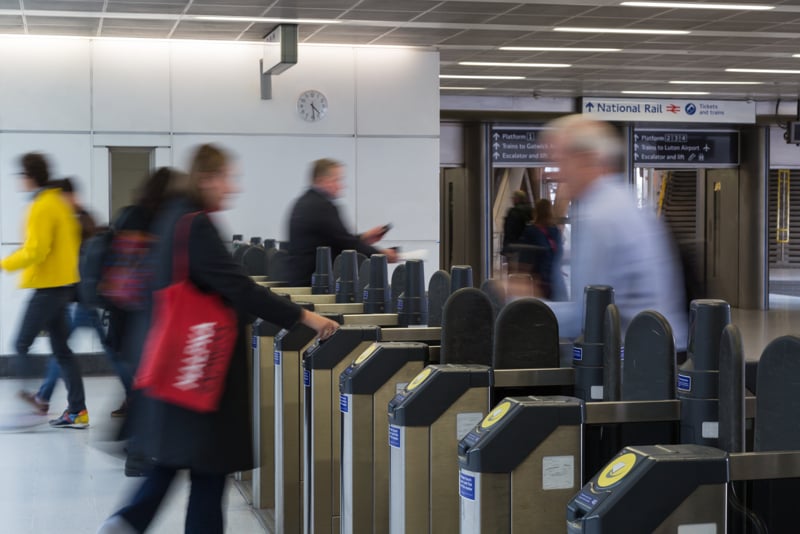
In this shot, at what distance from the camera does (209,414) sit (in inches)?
110

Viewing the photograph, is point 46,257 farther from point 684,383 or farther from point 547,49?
point 547,49

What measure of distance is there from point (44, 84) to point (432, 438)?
7.78 m

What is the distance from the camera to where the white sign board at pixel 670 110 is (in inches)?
586

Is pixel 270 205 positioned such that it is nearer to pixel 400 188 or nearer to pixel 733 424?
pixel 400 188

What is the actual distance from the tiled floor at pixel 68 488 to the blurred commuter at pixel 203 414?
97cm

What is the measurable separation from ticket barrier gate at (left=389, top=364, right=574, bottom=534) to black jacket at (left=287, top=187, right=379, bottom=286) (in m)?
3.12

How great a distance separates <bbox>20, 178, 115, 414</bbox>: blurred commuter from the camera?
237 inches

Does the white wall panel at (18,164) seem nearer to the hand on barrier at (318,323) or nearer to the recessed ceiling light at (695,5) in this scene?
the recessed ceiling light at (695,5)

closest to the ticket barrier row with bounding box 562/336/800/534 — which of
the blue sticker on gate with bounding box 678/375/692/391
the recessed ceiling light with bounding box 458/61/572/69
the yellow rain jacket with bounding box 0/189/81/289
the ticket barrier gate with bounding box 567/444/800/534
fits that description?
the ticket barrier gate with bounding box 567/444/800/534

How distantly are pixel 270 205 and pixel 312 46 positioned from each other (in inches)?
59.8

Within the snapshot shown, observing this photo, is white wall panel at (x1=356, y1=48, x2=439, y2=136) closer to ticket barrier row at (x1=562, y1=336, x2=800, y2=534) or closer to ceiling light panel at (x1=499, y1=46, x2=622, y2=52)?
ceiling light panel at (x1=499, y1=46, x2=622, y2=52)

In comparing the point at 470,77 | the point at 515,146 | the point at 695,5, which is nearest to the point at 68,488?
the point at 695,5

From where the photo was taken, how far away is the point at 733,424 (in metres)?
2.16

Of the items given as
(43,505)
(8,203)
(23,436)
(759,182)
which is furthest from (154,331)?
(759,182)
